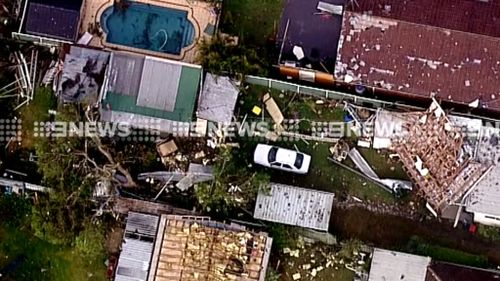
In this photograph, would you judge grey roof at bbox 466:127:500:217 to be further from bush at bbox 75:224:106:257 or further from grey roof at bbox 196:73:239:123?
bush at bbox 75:224:106:257

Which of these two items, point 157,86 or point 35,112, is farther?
point 35,112

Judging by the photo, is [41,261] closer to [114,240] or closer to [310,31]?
[114,240]

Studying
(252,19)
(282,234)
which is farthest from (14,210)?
(252,19)

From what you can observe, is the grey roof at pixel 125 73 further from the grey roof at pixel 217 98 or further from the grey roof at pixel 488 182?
the grey roof at pixel 488 182

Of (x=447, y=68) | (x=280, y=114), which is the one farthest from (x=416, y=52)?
(x=280, y=114)

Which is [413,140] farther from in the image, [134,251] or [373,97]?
[134,251]
